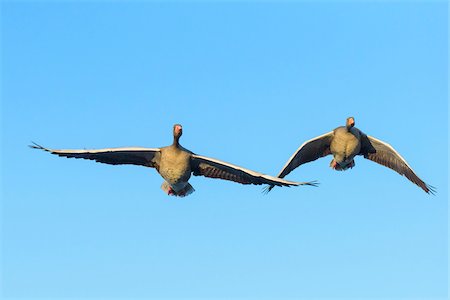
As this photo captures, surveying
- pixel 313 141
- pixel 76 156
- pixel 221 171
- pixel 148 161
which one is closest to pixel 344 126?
pixel 313 141

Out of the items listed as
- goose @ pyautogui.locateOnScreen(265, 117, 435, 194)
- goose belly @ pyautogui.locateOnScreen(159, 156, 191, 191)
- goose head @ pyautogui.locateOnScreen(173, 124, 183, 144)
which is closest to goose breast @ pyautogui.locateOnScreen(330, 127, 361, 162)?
goose @ pyautogui.locateOnScreen(265, 117, 435, 194)

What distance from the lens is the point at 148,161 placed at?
24375 mm

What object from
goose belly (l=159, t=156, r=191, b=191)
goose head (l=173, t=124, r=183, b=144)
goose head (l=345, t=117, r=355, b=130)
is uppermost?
goose head (l=345, t=117, r=355, b=130)

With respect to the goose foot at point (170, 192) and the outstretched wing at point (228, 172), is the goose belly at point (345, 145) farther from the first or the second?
the goose foot at point (170, 192)

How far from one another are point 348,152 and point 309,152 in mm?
1376

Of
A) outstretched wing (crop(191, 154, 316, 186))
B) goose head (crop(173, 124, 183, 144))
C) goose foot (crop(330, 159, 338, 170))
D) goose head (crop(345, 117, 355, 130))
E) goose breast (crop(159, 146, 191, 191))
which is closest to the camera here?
outstretched wing (crop(191, 154, 316, 186))

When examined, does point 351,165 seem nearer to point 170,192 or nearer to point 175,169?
point 170,192

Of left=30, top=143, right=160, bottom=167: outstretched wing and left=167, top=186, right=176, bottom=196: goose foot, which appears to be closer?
left=30, top=143, right=160, bottom=167: outstretched wing

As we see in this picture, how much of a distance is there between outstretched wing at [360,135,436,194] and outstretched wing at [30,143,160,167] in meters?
7.31

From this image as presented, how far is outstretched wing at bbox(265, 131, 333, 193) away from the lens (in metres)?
26.5

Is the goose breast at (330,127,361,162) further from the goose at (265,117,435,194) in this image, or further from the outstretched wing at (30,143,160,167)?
the outstretched wing at (30,143,160,167)

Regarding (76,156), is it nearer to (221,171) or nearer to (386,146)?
(221,171)

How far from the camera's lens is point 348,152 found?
1044 inches

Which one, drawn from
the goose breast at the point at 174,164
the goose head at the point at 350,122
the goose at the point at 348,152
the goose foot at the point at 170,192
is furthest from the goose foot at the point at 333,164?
the goose breast at the point at 174,164
